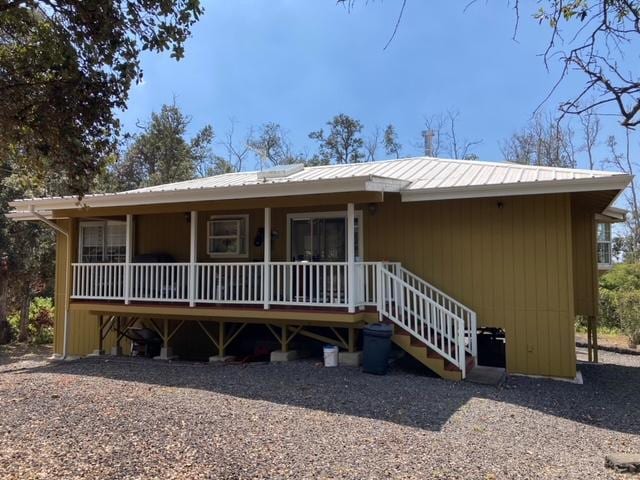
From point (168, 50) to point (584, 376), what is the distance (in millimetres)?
8947

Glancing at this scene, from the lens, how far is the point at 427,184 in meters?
9.34

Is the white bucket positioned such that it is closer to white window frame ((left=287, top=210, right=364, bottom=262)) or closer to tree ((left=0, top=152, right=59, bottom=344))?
white window frame ((left=287, top=210, right=364, bottom=262))

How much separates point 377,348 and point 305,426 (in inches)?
111

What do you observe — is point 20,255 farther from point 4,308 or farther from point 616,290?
point 616,290

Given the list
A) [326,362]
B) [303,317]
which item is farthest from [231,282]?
[326,362]

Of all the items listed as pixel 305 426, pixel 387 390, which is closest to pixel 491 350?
pixel 387 390

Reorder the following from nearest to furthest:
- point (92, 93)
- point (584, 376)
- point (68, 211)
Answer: point (92, 93)
point (584, 376)
point (68, 211)

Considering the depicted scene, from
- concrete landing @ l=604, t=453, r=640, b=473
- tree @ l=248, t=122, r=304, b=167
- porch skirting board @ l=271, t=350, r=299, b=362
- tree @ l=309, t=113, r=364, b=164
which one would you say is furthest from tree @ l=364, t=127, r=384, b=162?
concrete landing @ l=604, t=453, r=640, b=473

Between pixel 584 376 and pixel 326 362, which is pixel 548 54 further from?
pixel 584 376

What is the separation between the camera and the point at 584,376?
9352 millimetres

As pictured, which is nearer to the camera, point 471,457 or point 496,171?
point 471,457

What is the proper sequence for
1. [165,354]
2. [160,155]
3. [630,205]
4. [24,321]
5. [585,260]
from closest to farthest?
[585,260] → [165,354] → [24,321] → [160,155] → [630,205]

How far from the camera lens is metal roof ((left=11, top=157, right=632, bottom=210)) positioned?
800 cm

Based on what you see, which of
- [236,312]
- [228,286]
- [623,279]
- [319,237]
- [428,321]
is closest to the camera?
[428,321]
